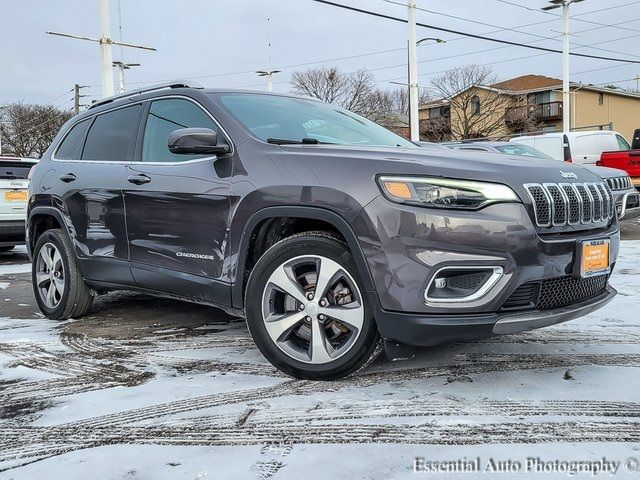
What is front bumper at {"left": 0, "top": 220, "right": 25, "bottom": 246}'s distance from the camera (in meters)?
9.00

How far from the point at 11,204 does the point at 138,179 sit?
6025 millimetres

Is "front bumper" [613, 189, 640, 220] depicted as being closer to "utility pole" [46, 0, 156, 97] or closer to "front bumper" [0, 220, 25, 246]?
"front bumper" [0, 220, 25, 246]

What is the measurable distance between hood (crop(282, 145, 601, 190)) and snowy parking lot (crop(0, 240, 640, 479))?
3.34 feet

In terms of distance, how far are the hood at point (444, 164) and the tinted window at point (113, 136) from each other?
162 cm

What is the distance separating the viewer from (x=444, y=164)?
2879mm

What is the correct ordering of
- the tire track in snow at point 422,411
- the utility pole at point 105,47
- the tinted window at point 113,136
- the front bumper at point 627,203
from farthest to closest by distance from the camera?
the utility pole at point 105,47
the front bumper at point 627,203
the tinted window at point 113,136
the tire track in snow at point 422,411

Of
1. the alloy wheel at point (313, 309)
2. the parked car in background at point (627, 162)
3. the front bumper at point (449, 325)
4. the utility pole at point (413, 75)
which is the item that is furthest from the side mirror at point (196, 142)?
the utility pole at point (413, 75)

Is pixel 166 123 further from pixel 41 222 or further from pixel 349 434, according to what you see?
pixel 349 434

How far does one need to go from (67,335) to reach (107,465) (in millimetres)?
2394

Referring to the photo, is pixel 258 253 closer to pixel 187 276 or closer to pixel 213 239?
pixel 213 239

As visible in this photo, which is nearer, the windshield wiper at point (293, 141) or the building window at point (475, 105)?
the windshield wiper at point (293, 141)

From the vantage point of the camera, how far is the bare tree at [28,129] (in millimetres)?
54719

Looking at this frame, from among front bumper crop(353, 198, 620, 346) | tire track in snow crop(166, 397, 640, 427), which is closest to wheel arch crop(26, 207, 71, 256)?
tire track in snow crop(166, 397, 640, 427)

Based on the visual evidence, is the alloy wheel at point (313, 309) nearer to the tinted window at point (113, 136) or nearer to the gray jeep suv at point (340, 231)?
the gray jeep suv at point (340, 231)
